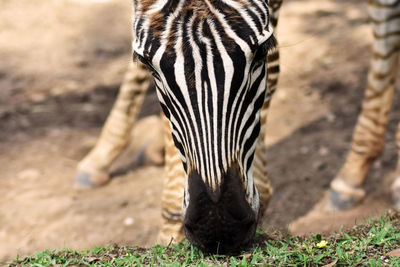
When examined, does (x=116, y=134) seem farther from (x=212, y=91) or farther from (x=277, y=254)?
(x=212, y=91)

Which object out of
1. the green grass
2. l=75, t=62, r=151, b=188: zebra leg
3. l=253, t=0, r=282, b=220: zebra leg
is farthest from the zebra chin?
l=75, t=62, r=151, b=188: zebra leg

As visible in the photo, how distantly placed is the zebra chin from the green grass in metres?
0.29

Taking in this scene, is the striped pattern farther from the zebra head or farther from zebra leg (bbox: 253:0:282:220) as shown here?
zebra leg (bbox: 253:0:282:220)

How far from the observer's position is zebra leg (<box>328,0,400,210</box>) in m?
5.27

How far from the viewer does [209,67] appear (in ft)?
8.37

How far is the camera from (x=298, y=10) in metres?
10.6

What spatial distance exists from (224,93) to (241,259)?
3.29 feet

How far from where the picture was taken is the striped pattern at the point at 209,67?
8.40ft

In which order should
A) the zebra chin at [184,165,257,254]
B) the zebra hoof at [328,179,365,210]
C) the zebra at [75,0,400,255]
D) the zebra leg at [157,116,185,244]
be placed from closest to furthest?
1. the zebra chin at [184,165,257,254]
2. the zebra at [75,0,400,255]
3. the zebra leg at [157,116,185,244]
4. the zebra hoof at [328,179,365,210]

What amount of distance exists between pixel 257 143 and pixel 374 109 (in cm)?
213

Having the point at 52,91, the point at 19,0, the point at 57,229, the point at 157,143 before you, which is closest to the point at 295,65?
the point at 157,143

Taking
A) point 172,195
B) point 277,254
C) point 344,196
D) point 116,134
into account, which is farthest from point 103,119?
point 277,254

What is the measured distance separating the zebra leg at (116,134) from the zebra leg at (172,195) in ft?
7.01

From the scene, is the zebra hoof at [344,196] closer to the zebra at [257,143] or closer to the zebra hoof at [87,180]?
the zebra at [257,143]
